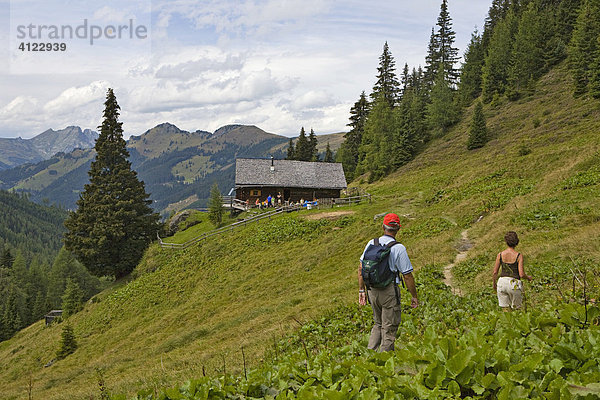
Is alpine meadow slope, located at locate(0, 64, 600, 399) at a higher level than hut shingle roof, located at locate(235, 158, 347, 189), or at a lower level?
lower

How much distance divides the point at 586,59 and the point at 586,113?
36.6 ft

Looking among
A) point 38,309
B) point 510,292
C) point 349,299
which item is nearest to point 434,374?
point 510,292

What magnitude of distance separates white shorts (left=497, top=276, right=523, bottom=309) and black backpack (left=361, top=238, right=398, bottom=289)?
9.09ft

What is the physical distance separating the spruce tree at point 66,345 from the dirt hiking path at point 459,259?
22369mm

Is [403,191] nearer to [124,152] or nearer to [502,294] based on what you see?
[124,152]

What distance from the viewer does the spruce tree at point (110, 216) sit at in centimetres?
3516

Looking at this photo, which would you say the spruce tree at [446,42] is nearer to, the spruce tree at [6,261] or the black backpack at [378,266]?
the black backpack at [378,266]

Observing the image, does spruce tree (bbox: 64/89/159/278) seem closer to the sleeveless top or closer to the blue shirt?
the blue shirt

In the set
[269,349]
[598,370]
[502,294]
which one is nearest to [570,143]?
[502,294]

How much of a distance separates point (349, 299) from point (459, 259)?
5.52 meters

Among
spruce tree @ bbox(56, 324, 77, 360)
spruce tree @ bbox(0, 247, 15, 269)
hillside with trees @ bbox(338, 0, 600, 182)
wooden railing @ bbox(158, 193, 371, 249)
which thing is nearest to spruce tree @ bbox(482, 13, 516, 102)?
hillside with trees @ bbox(338, 0, 600, 182)

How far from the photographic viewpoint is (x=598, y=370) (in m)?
3.52

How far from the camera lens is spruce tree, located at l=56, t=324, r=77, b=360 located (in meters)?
22.9

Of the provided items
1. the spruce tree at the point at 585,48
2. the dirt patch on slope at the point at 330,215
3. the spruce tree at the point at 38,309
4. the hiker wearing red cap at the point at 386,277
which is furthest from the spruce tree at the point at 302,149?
the hiker wearing red cap at the point at 386,277
